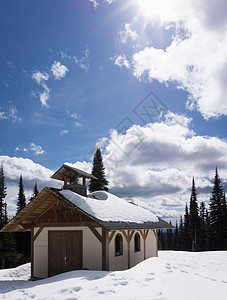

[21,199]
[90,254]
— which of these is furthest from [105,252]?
[21,199]

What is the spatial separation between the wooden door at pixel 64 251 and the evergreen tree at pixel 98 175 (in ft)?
68.7

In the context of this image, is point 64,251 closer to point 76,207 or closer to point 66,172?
point 76,207

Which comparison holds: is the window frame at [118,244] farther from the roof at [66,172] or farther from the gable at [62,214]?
the roof at [66,172]

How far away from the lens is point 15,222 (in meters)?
13.8

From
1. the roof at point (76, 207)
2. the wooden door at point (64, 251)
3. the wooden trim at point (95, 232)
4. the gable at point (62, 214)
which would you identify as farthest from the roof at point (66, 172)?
the wooden trim at point (95, 232)

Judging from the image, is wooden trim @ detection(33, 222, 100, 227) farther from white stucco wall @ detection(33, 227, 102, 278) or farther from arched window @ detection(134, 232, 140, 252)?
arched window @ detection(134, 232, 140, 252)

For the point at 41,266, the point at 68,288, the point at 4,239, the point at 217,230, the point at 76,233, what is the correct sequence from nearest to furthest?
the point at 68,288 → the point at 76,233 → the point at 41,266 → the point at 4,239 → the point at 217,230

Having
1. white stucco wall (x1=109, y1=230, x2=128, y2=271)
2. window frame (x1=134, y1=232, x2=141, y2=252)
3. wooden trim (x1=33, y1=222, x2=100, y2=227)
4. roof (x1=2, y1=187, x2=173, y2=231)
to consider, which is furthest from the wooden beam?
window frame (x1=134, y1=232, x2=141, y2=252)

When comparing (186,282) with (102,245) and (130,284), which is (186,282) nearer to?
A: (130,284)

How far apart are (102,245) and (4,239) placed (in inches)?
840

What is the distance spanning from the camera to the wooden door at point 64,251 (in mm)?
13031

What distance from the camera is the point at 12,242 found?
29.5 metres

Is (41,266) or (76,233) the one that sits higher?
(76,233)

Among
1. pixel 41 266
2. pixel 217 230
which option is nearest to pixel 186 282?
pixel 41 266
